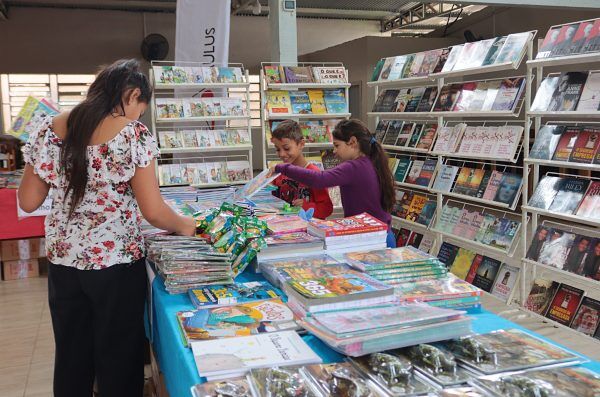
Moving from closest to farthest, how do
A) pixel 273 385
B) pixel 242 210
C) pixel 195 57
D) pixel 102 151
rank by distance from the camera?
pixel 273 385, pixel 102 151, pixel 242 210, pixel 195 57

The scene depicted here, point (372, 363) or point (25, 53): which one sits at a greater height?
point (25, 53)

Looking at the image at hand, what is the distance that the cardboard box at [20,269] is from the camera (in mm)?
5773

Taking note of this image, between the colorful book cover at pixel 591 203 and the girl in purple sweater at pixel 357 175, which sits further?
the colorful book cover at pixel 591 203

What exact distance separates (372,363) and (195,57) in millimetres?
5472

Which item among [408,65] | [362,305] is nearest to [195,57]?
[408,65]

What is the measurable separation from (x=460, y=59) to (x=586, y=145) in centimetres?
152

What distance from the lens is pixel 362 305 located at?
158 centimetres

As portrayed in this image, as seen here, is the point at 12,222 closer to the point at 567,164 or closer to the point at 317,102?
the point at 317,102

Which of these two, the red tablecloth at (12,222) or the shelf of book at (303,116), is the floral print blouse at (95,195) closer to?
the shelf of book at (303,116)

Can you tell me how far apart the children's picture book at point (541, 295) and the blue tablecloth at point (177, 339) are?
283cm

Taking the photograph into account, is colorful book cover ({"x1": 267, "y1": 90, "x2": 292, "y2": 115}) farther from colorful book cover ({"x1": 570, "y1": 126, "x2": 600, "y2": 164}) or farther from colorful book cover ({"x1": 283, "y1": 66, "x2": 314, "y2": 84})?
colorful book cover ({"x1": 570, "y1": 126, "x2": 600, "y2": 164})

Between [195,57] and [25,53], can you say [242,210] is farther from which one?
[25,53]

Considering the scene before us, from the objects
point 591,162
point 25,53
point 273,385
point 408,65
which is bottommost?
point 273,385

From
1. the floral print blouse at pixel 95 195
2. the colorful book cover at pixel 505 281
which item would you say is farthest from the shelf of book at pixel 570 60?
the floral print blouse at pixel 95 195
